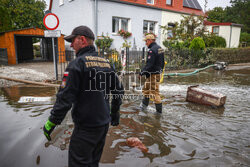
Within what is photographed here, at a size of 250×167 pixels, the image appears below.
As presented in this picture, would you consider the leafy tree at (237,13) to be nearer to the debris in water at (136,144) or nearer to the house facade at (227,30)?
the house facade at (227,30)

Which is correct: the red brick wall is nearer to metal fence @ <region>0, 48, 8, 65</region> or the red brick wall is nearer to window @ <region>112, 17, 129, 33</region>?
window @ <region>112, 17, 129, 33</region>

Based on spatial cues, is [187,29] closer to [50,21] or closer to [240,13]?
[50,21]

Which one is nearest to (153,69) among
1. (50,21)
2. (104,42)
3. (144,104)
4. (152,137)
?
(144,104)

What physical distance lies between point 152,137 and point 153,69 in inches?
73.9

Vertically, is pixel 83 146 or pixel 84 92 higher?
pixel 84 92

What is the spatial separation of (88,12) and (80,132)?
1370 cm

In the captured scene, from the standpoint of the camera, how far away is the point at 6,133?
3652mm

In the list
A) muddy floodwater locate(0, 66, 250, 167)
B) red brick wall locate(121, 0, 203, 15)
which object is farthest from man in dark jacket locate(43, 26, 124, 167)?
red brick wall locate(121, 0, 203, 15)

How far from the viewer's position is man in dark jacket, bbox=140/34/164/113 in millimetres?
4801

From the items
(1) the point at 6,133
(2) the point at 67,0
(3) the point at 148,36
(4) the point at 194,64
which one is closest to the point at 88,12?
(2) the point at 67,0

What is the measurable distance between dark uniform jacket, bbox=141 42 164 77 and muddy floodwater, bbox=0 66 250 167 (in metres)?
1.18

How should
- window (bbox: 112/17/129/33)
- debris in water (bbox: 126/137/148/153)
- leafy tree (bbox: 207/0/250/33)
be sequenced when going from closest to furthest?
debris in water (bbox: 126/137/148/153), window (bbox: 112/17/129/33), leafy tree (bbox: 207/0/250/33)

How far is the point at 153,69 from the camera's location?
4.90 meters

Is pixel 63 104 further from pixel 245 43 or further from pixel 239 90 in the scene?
pixel 245 43
